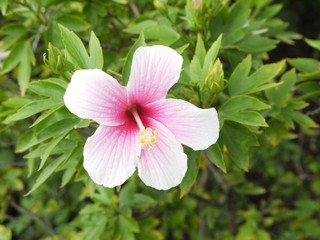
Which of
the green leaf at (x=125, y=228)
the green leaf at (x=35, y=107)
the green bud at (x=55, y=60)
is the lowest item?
the green leaf at (x=125, y=228)

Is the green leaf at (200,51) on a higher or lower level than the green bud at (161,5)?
lower

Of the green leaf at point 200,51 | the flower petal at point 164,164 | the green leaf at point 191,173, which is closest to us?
the flower petal at point 164,164

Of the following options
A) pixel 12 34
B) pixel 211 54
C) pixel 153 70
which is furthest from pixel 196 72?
pixel 12 34

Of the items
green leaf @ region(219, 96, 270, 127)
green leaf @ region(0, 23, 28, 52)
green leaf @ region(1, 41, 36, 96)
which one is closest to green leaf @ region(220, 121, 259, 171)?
green leaf @ region(219, 96, 270, 127)

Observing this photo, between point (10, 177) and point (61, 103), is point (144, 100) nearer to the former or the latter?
point (61, 103)

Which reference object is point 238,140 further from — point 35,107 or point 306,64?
point 35,107

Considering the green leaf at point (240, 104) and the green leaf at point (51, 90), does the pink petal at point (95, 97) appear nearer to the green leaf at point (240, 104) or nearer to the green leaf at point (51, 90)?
the green leaf at point (51, 90)

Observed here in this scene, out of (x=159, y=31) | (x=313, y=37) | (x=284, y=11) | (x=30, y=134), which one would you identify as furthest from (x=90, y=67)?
(x=313, y=37)

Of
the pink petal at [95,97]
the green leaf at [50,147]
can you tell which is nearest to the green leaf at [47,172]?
the green leaf at [50,147]
